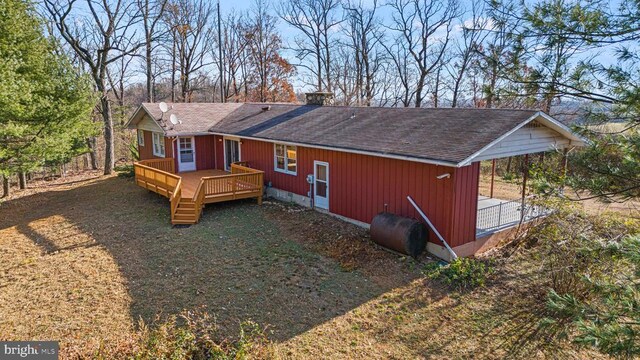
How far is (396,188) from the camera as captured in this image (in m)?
11.0

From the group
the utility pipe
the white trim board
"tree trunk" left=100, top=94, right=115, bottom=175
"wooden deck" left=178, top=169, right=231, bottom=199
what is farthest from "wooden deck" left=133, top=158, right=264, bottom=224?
"tree trunk" left=100, top=94, right=115, bottom=175

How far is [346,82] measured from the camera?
37.6m

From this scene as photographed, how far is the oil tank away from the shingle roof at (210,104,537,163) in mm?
1733

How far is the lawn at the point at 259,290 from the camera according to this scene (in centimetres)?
712

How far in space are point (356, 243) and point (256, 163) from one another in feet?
23.7

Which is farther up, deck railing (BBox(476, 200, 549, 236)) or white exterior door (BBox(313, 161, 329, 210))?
white exterior door (BBox(313, 161, 329, 210))

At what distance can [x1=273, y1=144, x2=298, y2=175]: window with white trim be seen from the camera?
1480 cm

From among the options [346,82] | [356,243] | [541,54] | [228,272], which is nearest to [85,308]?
[228,272]

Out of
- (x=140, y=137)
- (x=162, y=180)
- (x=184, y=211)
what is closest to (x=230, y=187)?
(x=184, y=211)

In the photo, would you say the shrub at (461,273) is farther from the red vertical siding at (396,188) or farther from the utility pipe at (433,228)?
the red vertical siding at (396,188)

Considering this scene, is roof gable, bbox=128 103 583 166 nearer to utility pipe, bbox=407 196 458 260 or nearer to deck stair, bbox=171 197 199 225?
utility pipe, bbox=407 196 458 260

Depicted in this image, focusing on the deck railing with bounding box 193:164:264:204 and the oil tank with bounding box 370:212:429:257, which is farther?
the deck railing with bounding box 193:164:264:204

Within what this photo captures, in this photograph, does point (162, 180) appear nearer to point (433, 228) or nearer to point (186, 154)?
point (186, 154)

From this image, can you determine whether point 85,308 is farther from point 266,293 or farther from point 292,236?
point 292,236
